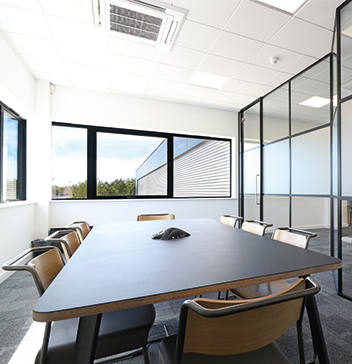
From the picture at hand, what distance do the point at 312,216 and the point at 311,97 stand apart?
2041mm

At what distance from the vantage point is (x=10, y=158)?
3.29m

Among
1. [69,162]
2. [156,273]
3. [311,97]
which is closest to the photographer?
[156,273]

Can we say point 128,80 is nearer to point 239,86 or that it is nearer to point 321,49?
point 239,86

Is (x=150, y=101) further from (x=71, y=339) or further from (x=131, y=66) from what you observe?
(x=71, y=339)

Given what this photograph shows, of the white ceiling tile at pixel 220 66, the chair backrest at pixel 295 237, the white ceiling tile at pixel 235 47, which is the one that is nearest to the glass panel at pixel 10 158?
the white ceiling tile at pixel 220 66

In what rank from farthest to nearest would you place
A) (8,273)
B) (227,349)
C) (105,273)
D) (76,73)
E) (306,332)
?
(76,73) < (8,273) < (306,332) < (105,273) < (227,349)

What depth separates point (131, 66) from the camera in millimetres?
3250

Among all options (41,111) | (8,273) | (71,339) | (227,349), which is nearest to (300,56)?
(227,349)

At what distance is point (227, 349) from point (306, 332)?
1.42m

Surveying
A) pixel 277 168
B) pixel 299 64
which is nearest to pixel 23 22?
pixel 299 64

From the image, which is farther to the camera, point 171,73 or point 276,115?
point 276,115

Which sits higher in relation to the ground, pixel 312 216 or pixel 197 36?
pixel 197 36

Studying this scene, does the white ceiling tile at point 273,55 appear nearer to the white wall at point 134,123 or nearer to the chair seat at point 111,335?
the white wall at point 134,123

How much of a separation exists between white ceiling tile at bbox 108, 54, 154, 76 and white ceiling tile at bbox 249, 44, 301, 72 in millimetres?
1587
